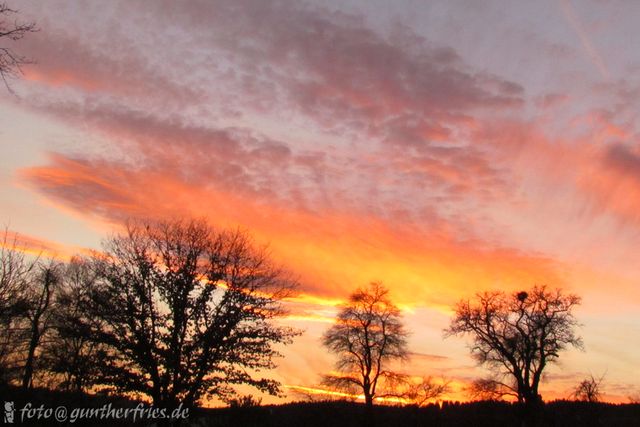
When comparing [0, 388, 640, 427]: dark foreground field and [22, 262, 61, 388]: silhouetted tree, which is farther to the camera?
[22, 262, 61, 388]: silhouetted tree

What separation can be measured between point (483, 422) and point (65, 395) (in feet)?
86.3

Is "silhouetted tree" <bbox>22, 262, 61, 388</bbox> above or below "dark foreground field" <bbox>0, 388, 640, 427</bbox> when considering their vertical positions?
above

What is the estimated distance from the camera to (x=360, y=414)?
27.6 metres

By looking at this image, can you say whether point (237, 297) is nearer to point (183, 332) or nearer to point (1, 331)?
point (183, 332)

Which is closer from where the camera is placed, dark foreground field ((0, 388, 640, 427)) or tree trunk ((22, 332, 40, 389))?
dark foreground field ((0, 388, 640, 427))

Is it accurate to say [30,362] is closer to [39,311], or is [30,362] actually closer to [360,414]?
[39,311]

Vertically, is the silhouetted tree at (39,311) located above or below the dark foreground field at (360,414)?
above

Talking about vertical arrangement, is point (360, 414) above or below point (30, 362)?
below

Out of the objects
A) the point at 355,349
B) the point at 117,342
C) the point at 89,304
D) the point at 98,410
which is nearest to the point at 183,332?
the point at 117,342

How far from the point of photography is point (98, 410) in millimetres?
27062

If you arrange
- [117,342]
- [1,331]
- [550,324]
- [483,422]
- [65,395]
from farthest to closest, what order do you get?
[550,324]
[1,331]
[65,395]
[483,422]
[117,342]

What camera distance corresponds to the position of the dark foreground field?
24156 millimetres

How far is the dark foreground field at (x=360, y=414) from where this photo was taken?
24.2m

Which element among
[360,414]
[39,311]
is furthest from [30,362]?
[360,414]
